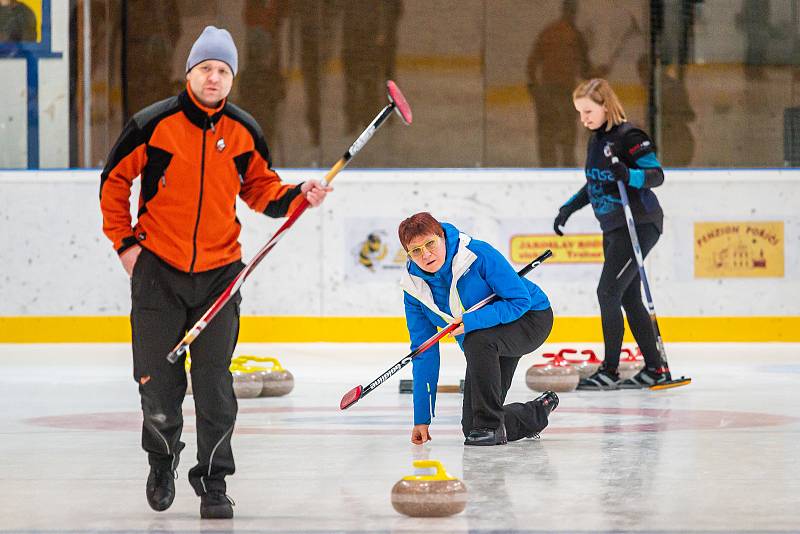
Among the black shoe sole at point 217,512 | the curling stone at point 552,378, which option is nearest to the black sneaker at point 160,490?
the black shoe sole at point 217,512

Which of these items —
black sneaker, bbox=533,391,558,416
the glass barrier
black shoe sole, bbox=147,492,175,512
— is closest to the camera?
black shoe sole, bbox=147,492,175,512

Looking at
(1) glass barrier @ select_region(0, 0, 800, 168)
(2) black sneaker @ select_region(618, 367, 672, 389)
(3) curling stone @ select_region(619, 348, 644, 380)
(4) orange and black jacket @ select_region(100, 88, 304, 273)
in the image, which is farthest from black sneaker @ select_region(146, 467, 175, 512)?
(1) glass barrier @ select_region(0, 0, 800, 168)

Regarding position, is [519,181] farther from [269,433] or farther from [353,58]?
[269,433]

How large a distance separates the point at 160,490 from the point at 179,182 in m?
0.67

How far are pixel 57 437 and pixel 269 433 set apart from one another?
67 centimetres

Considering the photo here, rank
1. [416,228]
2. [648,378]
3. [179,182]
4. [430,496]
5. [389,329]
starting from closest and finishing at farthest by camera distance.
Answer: [430,496]
[179,182]
[416,228]
[648,378]
[389,329]

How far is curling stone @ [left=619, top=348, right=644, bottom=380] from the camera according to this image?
21.8 ft

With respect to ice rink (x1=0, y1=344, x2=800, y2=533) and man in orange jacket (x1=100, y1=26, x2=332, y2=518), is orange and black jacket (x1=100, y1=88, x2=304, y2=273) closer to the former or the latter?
man in orange jacket (x1=100, y1=26, x2=332, y2=518)

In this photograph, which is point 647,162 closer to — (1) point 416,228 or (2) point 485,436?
(2) point 485,436

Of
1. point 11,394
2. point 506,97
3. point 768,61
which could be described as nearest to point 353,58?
point 506,97

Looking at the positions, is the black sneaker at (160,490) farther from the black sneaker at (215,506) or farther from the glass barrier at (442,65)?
the glass barrier at (442,65)

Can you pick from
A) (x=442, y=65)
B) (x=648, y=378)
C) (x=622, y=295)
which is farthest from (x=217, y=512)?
(x=442, y=65)

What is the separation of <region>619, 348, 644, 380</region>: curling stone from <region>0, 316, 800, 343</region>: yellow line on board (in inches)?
98.6

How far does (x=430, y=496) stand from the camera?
115 inches
